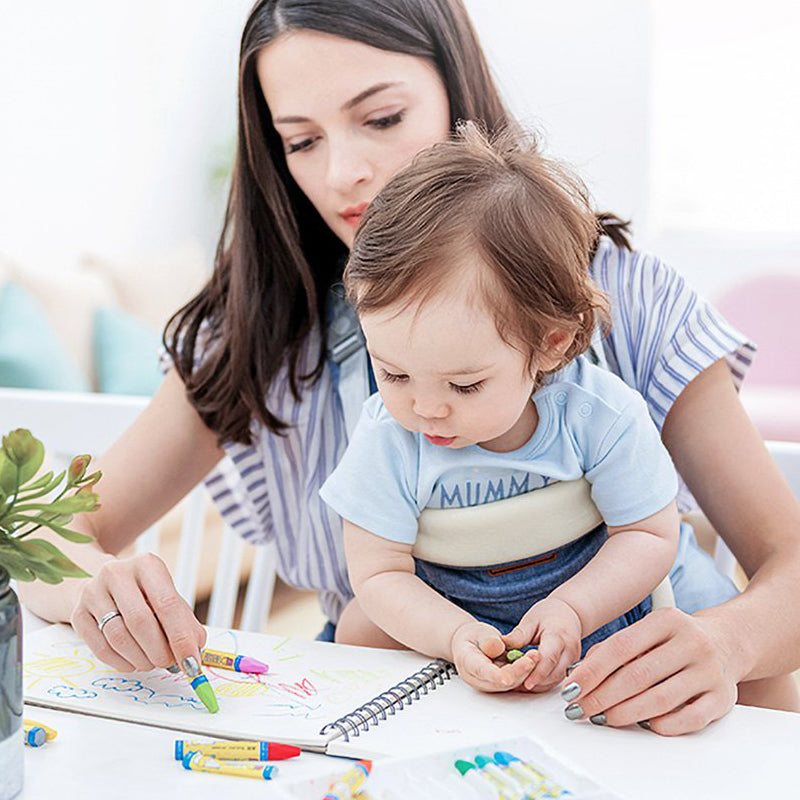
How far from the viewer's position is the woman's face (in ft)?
3.80

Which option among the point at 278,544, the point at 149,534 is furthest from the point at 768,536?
the point at 149,534

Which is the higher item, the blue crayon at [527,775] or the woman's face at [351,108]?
the woman's face at [351,108]

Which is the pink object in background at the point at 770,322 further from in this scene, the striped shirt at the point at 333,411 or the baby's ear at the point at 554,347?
the baby's ear at the point at 554,347

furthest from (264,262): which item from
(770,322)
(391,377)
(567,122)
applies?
(567,122)

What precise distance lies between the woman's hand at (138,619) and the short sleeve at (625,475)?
13.6 inches

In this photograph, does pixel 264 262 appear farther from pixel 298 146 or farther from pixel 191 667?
pixel 191 667

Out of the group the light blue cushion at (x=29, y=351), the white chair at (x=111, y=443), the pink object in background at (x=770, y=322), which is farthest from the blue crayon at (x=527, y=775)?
the pink object in background at (x=770, y=322)

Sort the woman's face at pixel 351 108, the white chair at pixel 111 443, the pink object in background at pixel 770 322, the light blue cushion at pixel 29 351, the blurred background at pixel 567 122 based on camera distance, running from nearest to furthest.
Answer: the woman's face at pixel 351 108 → the white chair at pixel 111 443 → the light blue cushion at pixel 29 351 → the pink object in background at pixel 770 322 → the blurred background at pixel 567 122

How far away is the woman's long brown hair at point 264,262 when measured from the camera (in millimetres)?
1221

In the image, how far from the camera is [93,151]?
4520 mm

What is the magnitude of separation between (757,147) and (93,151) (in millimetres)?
2723

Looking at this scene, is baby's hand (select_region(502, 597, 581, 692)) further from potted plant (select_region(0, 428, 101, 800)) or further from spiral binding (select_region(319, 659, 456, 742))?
potted plant (select_region(0, 428, 101, 800))

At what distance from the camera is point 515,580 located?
0.99 meters

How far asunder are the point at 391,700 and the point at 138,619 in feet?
0.68
